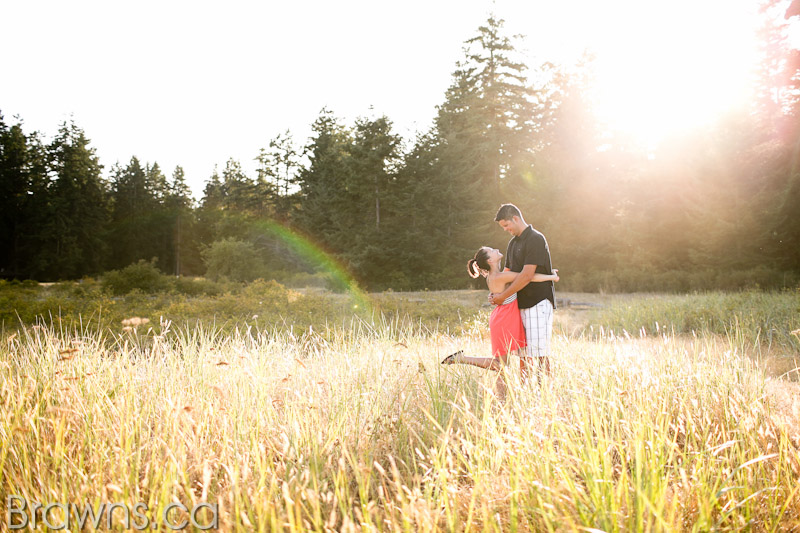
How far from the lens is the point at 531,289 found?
13.2 feet

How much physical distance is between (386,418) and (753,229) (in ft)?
59.0

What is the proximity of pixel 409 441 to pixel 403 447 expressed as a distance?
11.0 inches

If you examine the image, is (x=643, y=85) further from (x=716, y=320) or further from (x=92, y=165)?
(x=92, y=165)

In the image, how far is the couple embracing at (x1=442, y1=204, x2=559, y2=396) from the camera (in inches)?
153

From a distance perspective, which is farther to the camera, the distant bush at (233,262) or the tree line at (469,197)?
the distant bush at (233,262)

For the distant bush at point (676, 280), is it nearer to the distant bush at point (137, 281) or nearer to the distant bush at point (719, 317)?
the distant bush at point (719, 317)

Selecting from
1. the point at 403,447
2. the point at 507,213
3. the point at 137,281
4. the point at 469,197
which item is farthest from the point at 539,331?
the point at 469,197

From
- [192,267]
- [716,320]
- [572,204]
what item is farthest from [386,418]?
[192,267]

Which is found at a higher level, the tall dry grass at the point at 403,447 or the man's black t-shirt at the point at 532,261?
the man's black t-shirt at the point at 532,261

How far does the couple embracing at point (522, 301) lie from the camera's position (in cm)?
390

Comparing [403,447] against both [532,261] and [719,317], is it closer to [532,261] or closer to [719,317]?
[532,261]

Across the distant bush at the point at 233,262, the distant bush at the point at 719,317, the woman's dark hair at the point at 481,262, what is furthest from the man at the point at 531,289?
the distant bush at the point at 233,262

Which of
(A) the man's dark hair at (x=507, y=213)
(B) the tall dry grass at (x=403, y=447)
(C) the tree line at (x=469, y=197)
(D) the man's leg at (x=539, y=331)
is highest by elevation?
(C) the tree line at (x=469, y=197)

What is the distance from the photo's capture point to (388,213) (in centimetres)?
2803
